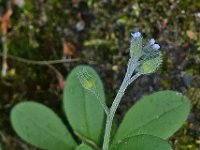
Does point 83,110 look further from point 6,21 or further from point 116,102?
point 6,21

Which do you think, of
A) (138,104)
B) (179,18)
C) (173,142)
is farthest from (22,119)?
(179,18)

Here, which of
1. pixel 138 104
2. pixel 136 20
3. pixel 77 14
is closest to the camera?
pixel 138 104

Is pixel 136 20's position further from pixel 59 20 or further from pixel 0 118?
pixel 0 118

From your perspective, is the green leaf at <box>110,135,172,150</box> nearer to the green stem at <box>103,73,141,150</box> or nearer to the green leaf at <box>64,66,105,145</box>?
the green stem at <box>103,73,141,150</box>

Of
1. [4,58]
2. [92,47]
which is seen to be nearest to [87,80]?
[92,47]

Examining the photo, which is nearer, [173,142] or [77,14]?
[173,142]

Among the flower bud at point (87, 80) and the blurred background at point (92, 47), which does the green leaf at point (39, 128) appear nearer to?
the blurred background at point (92, 47)
